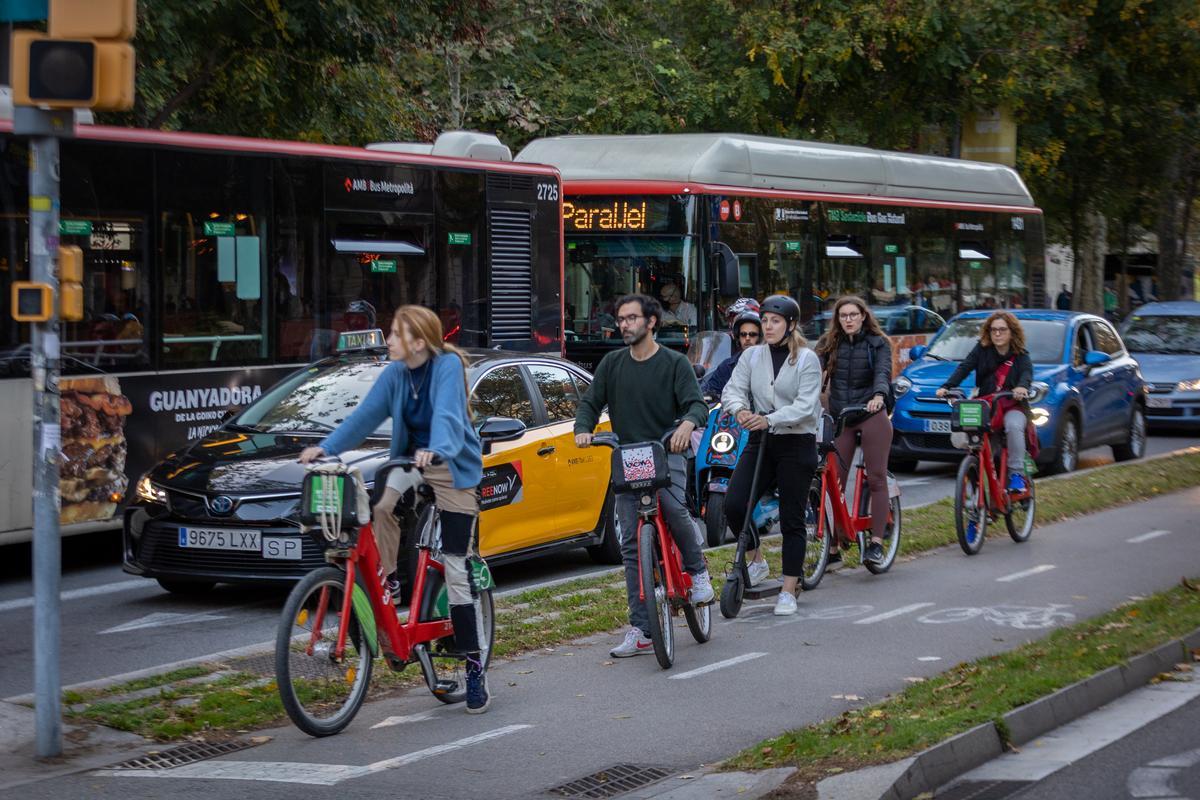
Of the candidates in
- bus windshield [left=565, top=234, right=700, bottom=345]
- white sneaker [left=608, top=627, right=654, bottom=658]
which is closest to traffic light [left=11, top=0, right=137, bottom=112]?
white sneaker [left=608, top=627, right=654, bottom=658]

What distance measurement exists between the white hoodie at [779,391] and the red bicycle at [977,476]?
9.11 ft

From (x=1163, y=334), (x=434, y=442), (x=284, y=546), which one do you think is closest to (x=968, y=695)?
(x=434, y=442)

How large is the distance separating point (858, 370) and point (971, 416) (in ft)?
5.20

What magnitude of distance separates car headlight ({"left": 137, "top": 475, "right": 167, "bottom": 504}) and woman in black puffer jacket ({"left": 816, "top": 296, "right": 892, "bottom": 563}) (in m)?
4.20

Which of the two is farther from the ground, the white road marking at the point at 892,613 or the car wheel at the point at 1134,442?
the car wheel at the point at 1134,442

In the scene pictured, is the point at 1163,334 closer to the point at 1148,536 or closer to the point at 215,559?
the point at 1148,536

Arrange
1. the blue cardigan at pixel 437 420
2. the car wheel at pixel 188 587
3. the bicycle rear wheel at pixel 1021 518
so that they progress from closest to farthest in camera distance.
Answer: the blue cardigan at pixel 437 420 → the car wheel at pixel 188 587 → the bicycle rear wheel at pixel 1021 518

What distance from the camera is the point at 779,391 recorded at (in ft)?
29.6

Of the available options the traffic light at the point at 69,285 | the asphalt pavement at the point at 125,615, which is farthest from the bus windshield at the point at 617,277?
the traffic light at the point at 69,285

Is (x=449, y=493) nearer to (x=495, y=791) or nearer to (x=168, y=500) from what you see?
(x=495, y=791)

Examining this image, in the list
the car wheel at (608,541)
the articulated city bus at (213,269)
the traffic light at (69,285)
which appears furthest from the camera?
the car wheel at (608,541)

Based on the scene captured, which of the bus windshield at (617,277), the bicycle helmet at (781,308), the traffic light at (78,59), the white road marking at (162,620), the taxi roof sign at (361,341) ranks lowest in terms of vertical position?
the white road marking at (162,620)

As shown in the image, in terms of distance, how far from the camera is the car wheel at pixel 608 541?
11.2 metres

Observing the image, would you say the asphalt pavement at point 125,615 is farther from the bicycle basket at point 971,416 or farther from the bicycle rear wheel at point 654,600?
the bicycle basket at point 971,416
